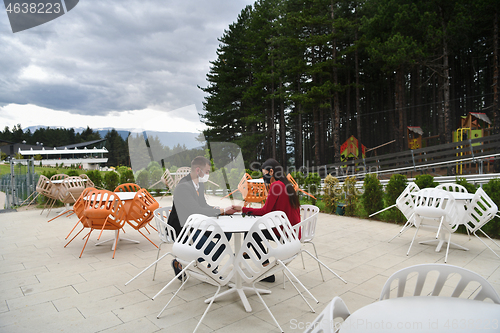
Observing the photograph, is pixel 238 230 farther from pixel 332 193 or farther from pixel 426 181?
pixel 332 193

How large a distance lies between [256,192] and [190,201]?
3.69 m

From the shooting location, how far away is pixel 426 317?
916 millimetres

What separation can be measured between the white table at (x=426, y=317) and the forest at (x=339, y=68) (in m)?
14.5

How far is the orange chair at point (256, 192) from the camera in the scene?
21.1ft

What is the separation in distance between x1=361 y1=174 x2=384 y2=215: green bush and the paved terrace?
1.20 meters

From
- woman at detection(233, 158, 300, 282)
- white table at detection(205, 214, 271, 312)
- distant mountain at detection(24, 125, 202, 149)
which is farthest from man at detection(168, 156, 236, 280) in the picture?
distant mountain at detection(24, 125, 202, 149)

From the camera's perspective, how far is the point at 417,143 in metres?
16.7

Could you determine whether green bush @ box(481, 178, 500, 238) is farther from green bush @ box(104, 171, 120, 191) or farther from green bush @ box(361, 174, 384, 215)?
green bush @ box(104, 171, 120, 191)

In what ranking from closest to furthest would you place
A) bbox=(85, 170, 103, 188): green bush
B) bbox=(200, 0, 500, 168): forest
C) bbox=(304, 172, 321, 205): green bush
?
bbox=(304, 172, 321, 205): green bush, bbox=(85, 170, 103, 188): green bush, bbox=(200, 0, 500, 168): forest

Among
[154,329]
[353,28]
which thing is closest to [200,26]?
[154,329]

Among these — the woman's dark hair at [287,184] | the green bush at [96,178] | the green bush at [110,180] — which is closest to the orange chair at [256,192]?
the woman's dark hair at [287,184]

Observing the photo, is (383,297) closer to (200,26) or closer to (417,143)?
(200,26)

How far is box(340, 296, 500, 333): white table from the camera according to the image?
85 cm

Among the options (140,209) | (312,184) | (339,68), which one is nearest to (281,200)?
(140,209)
